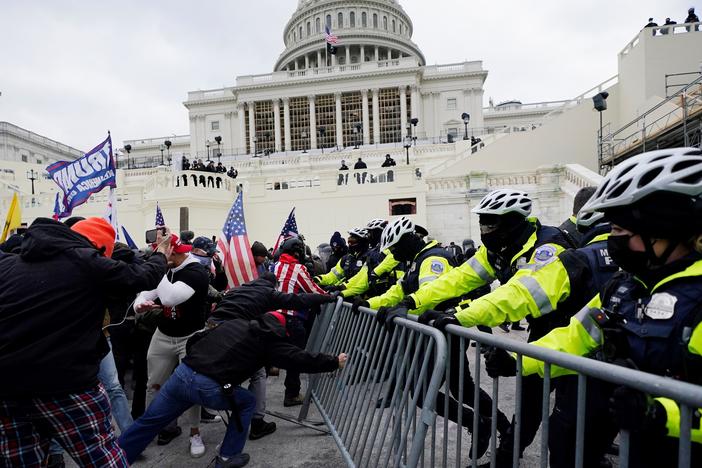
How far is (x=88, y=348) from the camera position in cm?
250

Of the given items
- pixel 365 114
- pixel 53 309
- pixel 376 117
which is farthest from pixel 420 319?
pixel 376 117

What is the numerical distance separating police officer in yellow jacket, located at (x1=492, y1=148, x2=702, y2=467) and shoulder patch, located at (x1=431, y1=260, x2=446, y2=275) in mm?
1961

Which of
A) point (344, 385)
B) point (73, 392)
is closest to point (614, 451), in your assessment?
point (344, 385)

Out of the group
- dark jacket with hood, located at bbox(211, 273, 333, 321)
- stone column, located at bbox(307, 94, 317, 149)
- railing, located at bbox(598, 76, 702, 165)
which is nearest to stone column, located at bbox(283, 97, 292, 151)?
stone column, located at bbox(307, 94, 317, 149)

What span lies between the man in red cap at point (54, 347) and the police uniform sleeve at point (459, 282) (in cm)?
220

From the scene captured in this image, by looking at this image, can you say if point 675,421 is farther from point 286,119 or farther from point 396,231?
point 286,119

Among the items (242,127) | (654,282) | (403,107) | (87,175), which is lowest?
(654,282)

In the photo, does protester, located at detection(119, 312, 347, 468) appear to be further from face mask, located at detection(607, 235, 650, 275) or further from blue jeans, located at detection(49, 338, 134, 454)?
face mask, located at detection(607, 235, 650, 275)

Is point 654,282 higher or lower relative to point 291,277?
higher

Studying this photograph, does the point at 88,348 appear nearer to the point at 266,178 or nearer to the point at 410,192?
the point at 410,192

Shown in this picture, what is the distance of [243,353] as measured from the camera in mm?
3346

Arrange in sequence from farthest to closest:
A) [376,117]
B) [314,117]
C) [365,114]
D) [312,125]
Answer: [314,117]
[312,125]
[376,117]
[365,114]

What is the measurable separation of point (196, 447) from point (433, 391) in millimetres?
2667

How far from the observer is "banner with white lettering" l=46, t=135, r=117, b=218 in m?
7.63
